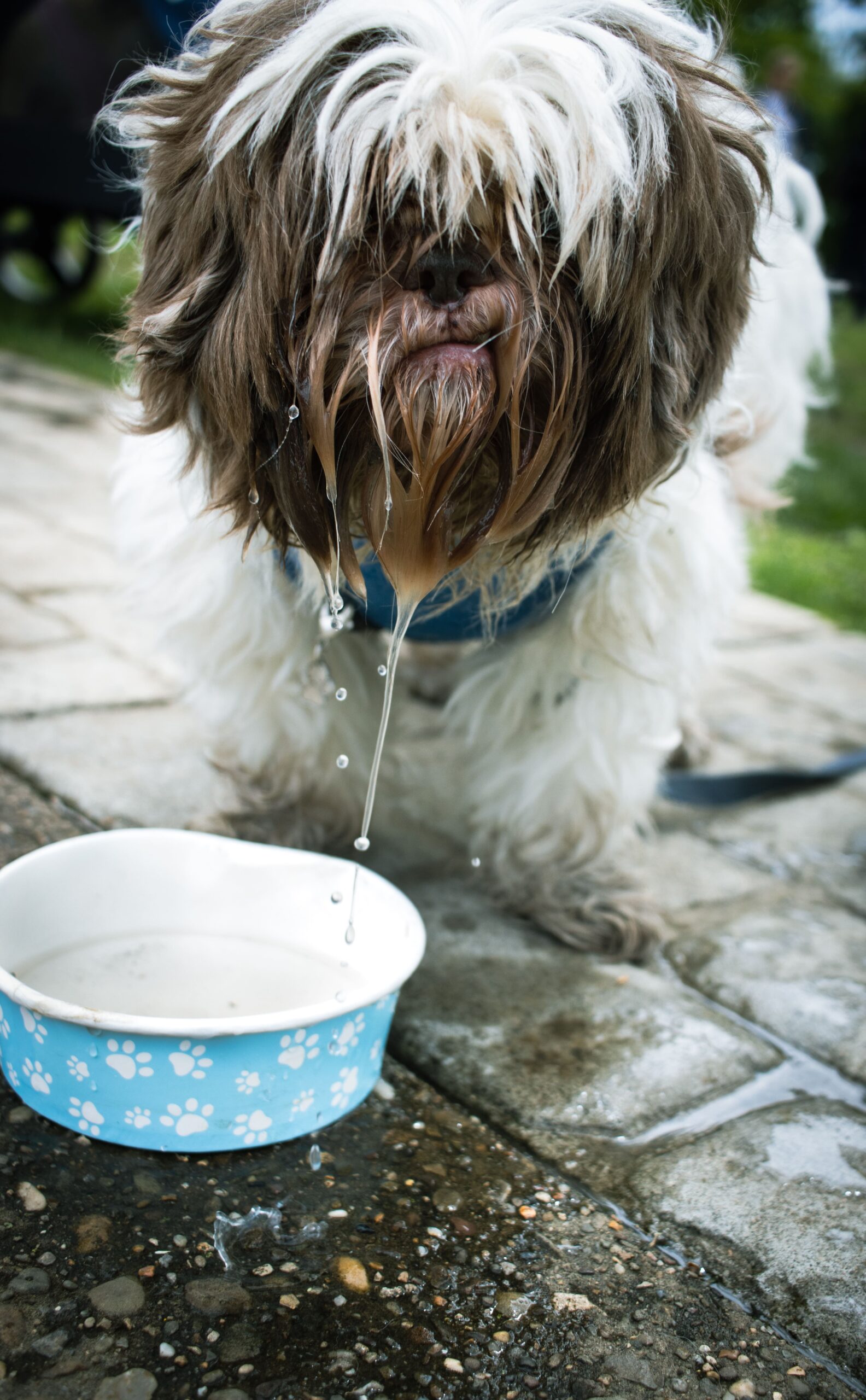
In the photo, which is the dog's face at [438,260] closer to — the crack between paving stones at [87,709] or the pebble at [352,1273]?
the pebble at [352,1273]

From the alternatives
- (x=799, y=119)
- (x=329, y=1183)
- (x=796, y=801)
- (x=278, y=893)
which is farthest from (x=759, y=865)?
(x=799, y=119)

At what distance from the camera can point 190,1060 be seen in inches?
61.1

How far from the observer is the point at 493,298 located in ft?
5.02

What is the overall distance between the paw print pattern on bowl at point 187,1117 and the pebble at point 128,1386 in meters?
0.34

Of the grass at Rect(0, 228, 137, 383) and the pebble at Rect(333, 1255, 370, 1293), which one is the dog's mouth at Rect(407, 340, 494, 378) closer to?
the pebble at Rect(333, 1255, 370, 1293)

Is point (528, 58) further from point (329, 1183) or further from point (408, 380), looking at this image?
point (329, 1183)

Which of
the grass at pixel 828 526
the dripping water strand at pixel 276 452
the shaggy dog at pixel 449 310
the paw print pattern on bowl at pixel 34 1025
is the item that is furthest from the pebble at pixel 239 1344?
the grass at pixel 828 526

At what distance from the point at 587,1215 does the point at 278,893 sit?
2.35 ft

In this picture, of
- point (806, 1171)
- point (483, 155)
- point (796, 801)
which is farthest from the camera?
point (796, 801)

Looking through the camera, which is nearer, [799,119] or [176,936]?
[176,936]

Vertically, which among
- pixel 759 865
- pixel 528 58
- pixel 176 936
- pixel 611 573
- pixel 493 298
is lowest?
pixel 759 865

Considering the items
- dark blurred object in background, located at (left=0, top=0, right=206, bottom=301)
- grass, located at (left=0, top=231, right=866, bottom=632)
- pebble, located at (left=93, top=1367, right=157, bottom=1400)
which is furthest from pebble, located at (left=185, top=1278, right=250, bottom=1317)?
dark blurred object in background, located at (left=0, top=0, right=206, bottom=301)

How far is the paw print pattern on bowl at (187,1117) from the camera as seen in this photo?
1594mm

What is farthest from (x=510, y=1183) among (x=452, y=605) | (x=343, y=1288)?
(x=452, y=605)
